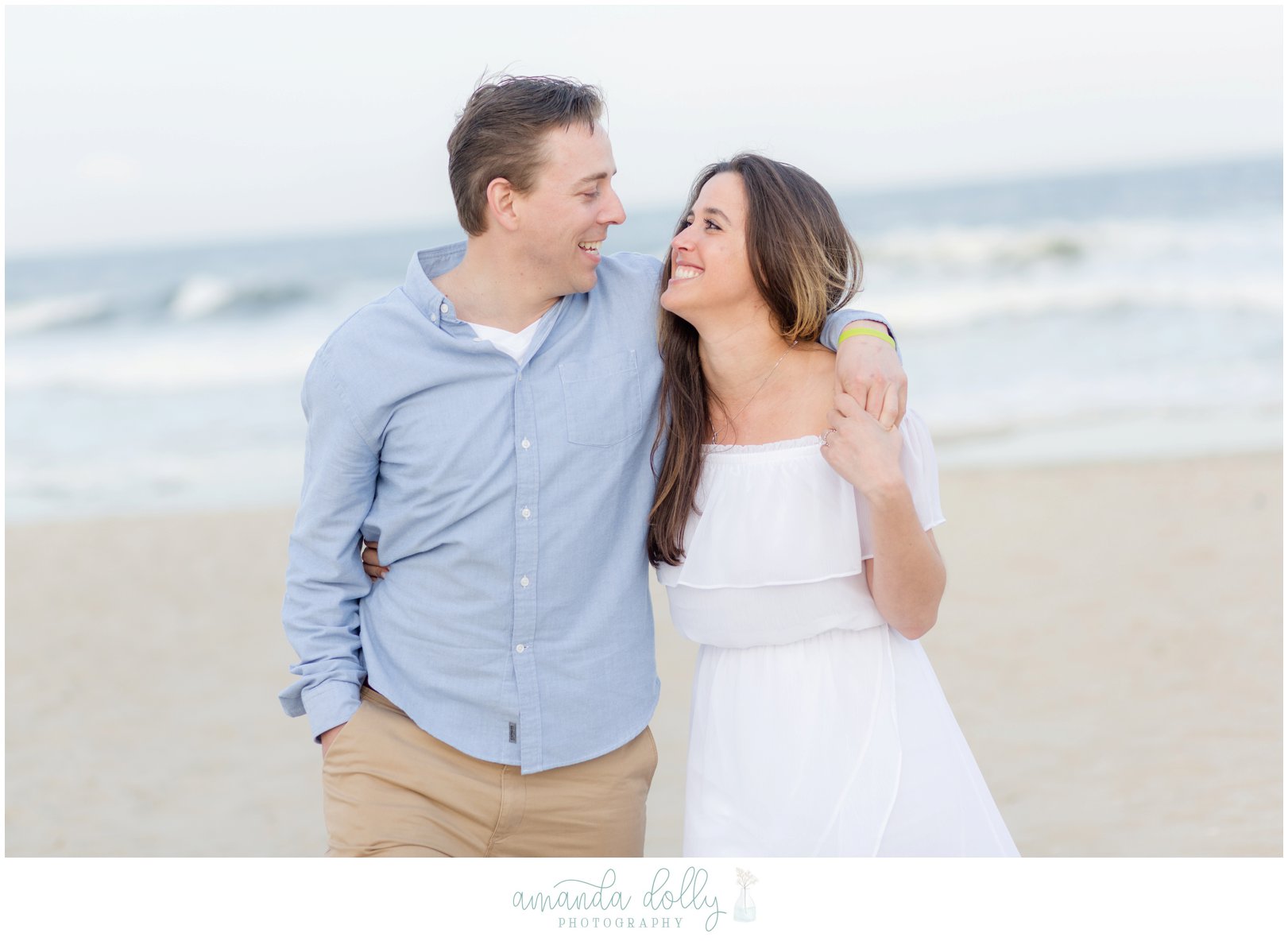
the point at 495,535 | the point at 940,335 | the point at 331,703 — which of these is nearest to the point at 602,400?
the point at 495,535

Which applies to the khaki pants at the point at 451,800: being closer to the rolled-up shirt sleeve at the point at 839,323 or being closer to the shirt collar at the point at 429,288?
the shirt collar at the point at 429,288

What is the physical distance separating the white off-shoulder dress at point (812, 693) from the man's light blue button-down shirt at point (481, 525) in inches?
9.6

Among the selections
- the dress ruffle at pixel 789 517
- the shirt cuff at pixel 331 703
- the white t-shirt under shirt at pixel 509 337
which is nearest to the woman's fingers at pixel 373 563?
the shirt cuff at pixel 331 703

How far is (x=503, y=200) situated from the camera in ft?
9.11

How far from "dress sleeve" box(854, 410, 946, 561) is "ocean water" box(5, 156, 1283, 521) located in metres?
8.04

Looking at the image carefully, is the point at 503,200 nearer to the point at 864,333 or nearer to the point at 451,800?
the point at 864,333

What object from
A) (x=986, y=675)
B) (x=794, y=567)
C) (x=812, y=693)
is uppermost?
(x=794, y=567)

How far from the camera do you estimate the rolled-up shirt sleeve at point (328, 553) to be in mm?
2684

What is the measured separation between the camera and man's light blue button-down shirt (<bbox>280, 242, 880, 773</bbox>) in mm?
2648

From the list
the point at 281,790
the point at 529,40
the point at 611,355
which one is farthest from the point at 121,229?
the point at 611,355

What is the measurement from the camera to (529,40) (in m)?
13.7

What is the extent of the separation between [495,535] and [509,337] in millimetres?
478
